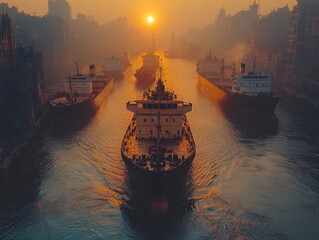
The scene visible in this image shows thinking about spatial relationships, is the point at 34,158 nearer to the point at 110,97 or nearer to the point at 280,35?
the point at 110,97

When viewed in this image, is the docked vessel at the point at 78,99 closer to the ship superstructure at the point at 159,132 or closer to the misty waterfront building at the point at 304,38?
the ship superstructure at the point at 159,132

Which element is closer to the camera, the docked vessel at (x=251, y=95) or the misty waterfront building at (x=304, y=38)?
the docked vessel at (x=251, y=95)

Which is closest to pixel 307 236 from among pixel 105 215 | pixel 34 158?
pixel 105 215

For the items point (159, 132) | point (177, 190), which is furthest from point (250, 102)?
point (177, 190)

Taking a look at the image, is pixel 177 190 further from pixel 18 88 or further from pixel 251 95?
pixel 251 95

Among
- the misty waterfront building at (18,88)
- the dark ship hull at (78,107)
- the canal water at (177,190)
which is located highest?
the misty waterfront building at (18,88)

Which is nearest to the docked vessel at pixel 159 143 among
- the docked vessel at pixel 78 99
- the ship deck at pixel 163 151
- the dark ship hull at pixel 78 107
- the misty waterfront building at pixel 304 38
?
the ship deck at pixel 163 151
